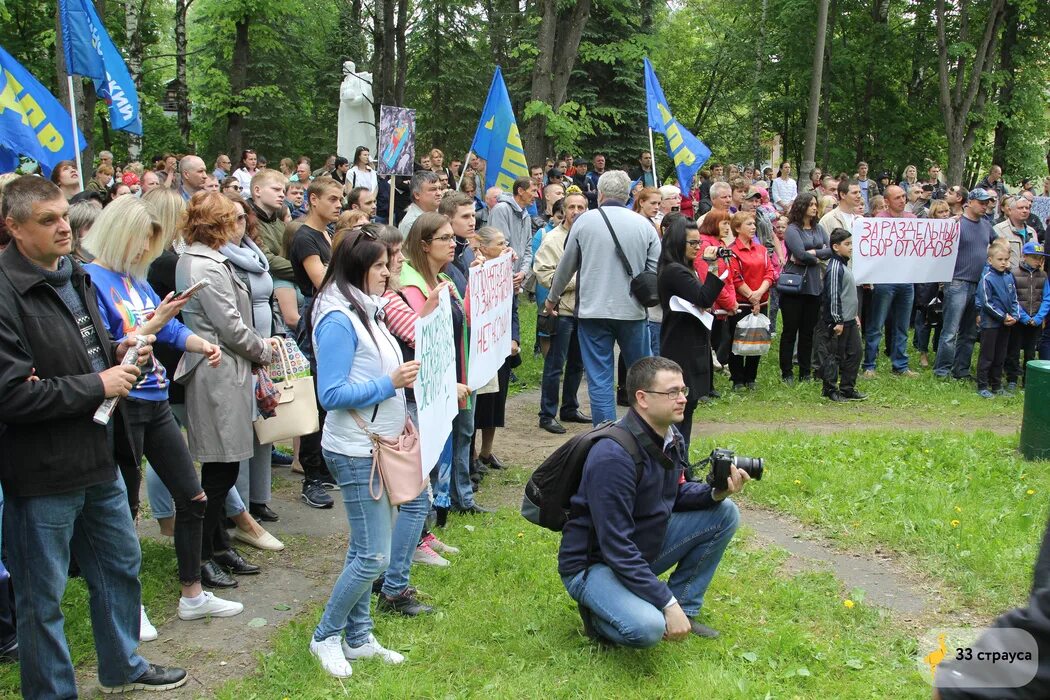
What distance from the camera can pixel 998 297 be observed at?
37.1 feet

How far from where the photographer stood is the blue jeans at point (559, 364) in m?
9.62

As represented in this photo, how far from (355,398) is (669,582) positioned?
78.1 inches

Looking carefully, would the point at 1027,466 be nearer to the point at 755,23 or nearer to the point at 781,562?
the point at 781,562

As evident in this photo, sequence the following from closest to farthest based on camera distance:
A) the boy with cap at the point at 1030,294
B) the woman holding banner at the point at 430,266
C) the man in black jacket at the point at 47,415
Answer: the man in black jacket at the point at 47,415
the woman holding banner at the point at 430,266
the boy with cap at the point at 1030,294

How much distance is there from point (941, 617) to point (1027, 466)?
3448 mm

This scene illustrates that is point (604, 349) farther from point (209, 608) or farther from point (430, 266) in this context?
point (209, 608)

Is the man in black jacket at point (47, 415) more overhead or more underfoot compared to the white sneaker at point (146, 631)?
more overhead

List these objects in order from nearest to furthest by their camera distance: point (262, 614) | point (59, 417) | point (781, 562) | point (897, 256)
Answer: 1. point (59, 417)
2. point (262, 614)
3. point (781, 562)
4. point (897, 256)

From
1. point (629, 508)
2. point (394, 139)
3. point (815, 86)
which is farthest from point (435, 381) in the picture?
point (815, 86)

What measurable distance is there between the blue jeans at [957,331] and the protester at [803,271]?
76.1 inches

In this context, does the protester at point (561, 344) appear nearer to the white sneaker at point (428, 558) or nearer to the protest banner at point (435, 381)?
the white sneaker at point (428, 558)

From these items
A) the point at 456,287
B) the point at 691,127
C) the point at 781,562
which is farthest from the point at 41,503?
the point at 691,127

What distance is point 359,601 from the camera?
4.74 meters

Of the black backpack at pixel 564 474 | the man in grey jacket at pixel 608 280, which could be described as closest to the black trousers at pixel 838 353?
the man in grey jacket at pixel 608 280
